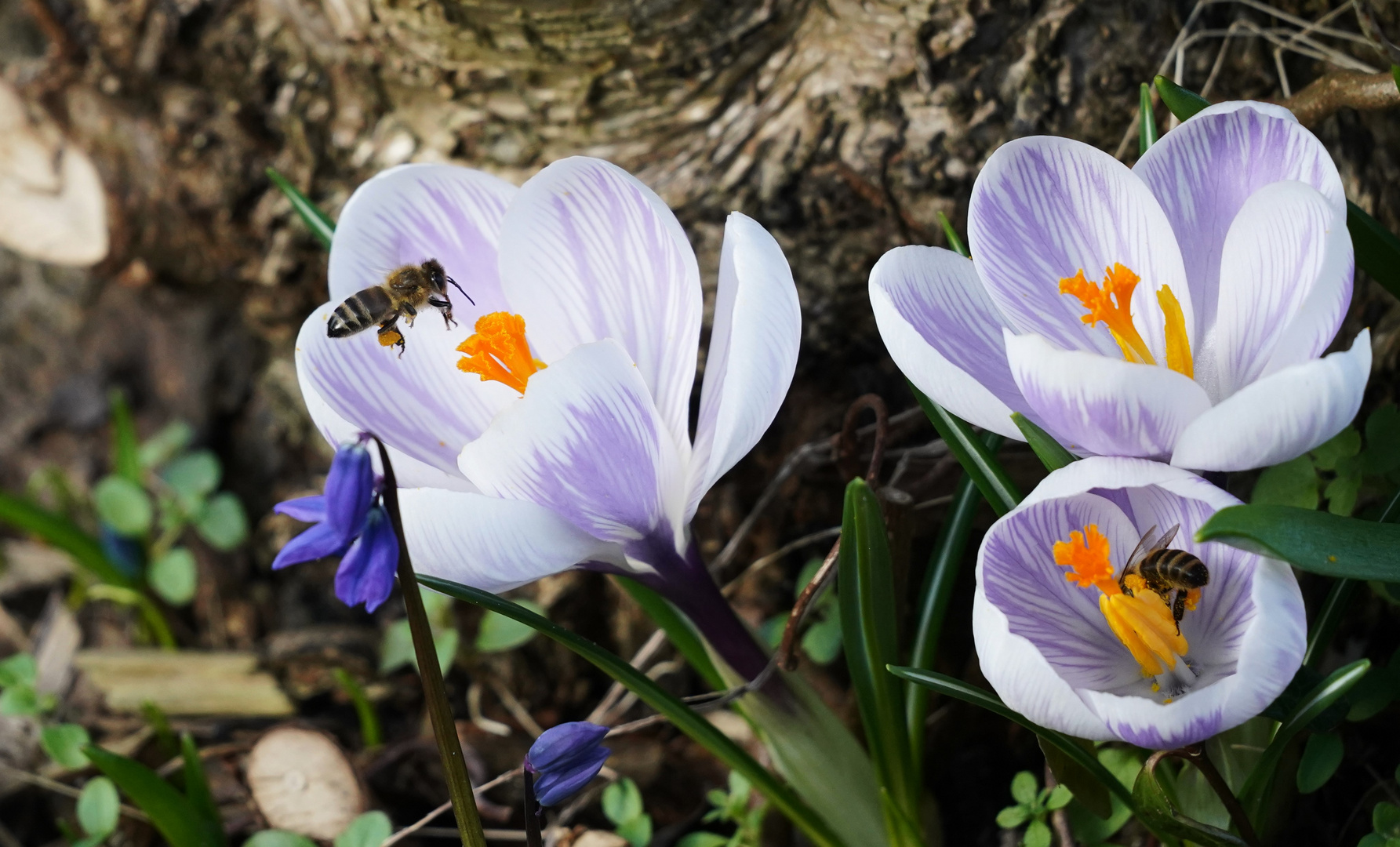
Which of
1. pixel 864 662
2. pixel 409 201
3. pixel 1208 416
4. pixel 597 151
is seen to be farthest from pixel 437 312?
pixel 1208 416

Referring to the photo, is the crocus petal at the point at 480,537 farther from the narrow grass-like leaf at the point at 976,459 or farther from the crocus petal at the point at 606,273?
the narrow grass-like leaf at the point at 976,459

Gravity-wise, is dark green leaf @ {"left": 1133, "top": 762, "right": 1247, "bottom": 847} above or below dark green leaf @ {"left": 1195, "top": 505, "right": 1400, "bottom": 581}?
below

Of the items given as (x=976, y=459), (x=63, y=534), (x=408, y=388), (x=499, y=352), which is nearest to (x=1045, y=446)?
(x=976, y=459)

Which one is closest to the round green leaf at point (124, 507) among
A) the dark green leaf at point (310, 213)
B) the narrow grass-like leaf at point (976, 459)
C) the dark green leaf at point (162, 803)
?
the dark green leaf at point (162, 803)

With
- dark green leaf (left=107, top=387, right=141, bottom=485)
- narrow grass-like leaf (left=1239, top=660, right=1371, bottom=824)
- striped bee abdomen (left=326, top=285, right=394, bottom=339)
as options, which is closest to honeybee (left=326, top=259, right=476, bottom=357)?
striped bee abdomen (left=326, top=285, right=394, bottom=339)

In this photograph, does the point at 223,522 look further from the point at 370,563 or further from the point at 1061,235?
the point at 1061,235

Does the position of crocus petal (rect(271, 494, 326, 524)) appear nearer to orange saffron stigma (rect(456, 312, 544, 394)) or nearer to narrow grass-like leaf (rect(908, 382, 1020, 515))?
orange saffron stigma (rect(456, 312, 544, 394))

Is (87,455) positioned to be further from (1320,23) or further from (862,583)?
(1320,23)
